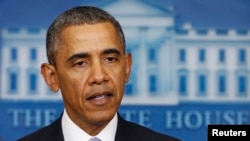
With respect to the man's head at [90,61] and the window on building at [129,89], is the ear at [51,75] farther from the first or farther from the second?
the window on building at [129,89]

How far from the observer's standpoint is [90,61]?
41.9 inches

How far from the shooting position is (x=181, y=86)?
2250 millimetres

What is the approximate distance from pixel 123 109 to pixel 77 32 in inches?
47.8

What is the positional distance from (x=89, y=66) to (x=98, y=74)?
0.03m

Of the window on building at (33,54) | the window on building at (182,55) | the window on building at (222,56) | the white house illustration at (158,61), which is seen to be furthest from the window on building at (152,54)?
the window on building at (33,54)

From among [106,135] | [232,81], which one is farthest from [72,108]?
[232,81]

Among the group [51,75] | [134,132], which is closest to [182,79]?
[134,132]

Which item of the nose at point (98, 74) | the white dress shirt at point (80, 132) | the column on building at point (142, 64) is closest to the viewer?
the nose at point (98, 74)

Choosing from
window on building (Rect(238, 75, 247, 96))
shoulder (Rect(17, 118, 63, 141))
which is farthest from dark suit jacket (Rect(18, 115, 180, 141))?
window on building (Rect(238, 75, 247, 96))

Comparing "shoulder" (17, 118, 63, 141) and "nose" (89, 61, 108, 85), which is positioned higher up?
"nose" (89, 61, 108, 85)

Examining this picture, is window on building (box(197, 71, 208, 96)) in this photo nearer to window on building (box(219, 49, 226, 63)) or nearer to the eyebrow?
window on building (box(219, 49, 226, 63))

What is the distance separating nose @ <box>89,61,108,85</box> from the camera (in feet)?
3.43

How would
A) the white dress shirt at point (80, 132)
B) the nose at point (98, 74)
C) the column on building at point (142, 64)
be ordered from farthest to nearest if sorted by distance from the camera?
the column on building at point (142, 64) < the white dress shirt at point (80, 132) < the nose at point (98, 74)

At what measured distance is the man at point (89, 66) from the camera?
106 cm
